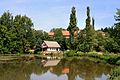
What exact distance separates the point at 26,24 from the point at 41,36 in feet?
33.4

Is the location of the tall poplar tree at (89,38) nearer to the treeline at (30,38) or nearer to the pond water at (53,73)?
the treeline at (30,38)

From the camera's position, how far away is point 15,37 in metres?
78.1

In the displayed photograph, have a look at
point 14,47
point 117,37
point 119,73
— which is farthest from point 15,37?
point 119,73

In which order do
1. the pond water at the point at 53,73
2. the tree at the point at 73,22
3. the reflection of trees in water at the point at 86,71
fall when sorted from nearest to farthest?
the pond water at the point at 53,73
the reflection of trees in water at the point at 86,71
the tree at the point at 73,22

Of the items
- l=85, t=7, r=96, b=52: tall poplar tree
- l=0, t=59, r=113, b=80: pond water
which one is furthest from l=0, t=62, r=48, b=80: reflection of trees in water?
l=85, t=7, r=96, b=52: tall poplar tree

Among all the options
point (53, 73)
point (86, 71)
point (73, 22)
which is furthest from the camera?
point (73, 22)

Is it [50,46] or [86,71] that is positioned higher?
[50,46]

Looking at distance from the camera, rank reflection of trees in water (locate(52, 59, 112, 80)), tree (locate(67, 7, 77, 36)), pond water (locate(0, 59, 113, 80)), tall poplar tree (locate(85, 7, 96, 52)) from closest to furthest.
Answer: pond water (locate(0, 59, 113, 80)), reflection of trees in water (locate(52, 59, 112, 80)), tall poplar tree (locate(85, 7, 96, 52)), tree (locate(67, 7, 77, 36))

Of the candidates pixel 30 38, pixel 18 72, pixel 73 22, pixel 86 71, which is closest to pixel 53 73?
pixel 18 72

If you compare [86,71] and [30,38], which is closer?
[86,71]

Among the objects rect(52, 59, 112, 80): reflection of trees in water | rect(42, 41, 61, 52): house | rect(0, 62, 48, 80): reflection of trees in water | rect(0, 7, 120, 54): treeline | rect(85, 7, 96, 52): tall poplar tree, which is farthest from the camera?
rect(42, 41, 61, 52): house

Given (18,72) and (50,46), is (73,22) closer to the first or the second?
(50,46)

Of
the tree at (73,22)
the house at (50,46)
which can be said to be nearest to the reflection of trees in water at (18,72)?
the tree at (73,22)

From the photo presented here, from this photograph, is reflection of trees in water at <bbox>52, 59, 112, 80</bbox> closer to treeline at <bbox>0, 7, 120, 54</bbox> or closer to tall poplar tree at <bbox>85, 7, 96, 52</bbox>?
treeline at <bbox>0, 7, 120, 54</bbox>
